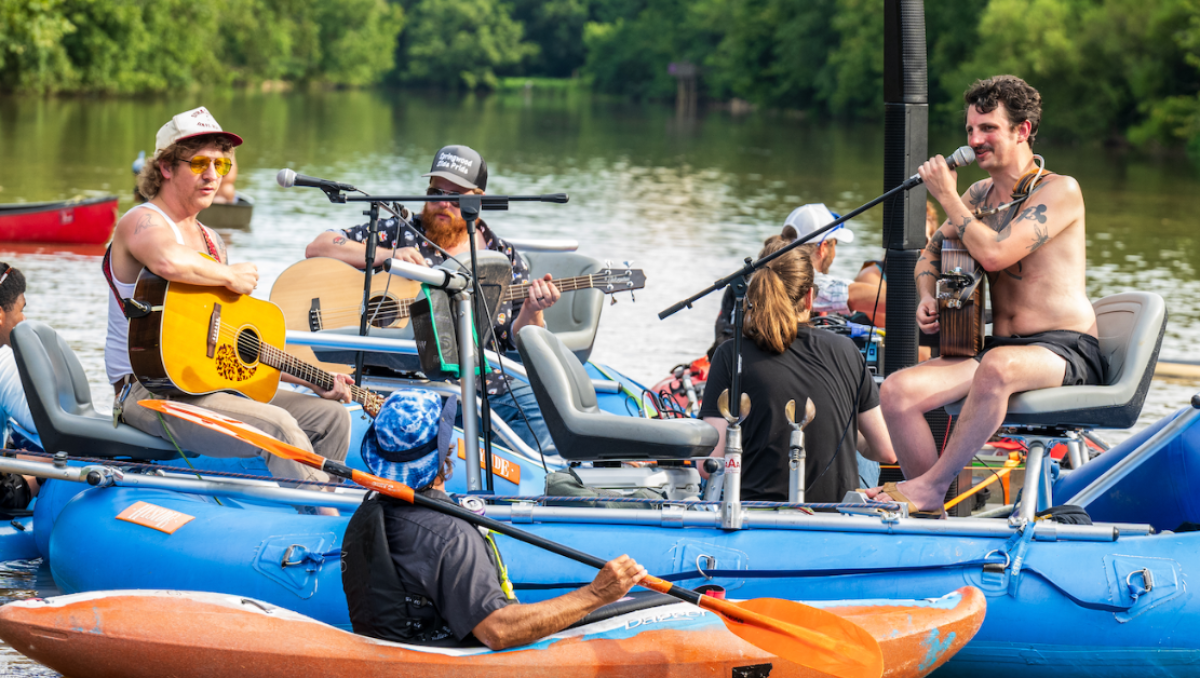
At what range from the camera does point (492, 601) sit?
3.62 m

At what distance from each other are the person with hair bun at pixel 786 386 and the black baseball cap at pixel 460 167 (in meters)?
2.49

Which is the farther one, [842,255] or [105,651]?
[842,255]

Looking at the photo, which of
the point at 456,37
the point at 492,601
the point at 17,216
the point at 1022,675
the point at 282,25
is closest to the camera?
the point at 492,601

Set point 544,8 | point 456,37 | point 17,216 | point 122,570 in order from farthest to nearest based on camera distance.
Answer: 1. point 544,8
2. point 456,37
3. point 17,216
4. point 122,570

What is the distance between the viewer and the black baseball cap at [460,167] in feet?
22.7

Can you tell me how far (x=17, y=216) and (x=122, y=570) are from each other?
11274mm

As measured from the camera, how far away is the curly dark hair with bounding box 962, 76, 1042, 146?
4.71m

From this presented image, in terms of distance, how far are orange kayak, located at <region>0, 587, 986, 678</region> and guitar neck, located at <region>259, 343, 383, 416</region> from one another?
4.82 feet

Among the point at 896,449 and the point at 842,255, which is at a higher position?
the point at 896,449

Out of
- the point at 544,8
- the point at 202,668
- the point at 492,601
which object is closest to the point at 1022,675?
the point at 492,601

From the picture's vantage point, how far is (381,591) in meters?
3.70

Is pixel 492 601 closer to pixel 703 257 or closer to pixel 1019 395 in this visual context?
pixel 1019 395

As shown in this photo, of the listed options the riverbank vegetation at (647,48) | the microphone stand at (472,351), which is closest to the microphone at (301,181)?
the microphone stand at (472,351)

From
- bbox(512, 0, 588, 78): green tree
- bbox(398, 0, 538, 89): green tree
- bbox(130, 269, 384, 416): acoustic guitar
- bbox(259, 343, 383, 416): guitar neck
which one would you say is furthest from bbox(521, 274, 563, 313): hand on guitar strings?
bbox(512, 0, 588, 78): green tree
